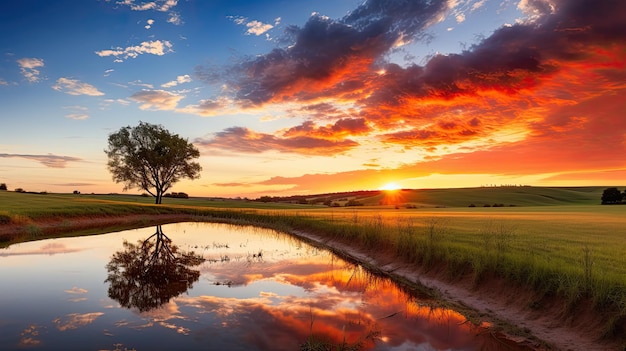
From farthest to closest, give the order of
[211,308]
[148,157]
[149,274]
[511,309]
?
[148,157] → [149,274] → [211,308] → [511,309]

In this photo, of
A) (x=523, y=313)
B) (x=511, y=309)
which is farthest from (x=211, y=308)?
(x=523, y=313)

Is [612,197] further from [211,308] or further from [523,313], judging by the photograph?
[211,308]

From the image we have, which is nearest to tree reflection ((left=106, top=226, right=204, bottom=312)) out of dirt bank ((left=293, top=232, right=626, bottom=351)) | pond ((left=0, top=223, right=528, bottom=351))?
pond ((left=0, top=223, right=528, bottom=351))

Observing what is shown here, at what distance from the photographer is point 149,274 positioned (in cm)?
1647

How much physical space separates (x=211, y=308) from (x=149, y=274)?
21.4 ft

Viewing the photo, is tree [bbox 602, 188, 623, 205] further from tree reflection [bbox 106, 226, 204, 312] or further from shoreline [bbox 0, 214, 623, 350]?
tree reflection [bbox 106, 226, 204, 312]

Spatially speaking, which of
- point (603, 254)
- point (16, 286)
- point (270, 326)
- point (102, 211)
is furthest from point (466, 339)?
point (102, 211)

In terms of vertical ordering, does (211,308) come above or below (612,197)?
below

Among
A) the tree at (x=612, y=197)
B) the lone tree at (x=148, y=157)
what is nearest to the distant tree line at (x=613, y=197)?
the tree at (x=612, y=197)

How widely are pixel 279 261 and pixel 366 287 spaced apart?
6808 millimetres

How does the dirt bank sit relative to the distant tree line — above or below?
below

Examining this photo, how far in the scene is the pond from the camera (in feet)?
29.5

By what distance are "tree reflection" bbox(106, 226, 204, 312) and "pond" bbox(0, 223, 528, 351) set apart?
46 millimetres

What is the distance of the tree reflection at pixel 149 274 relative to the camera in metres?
12.7
